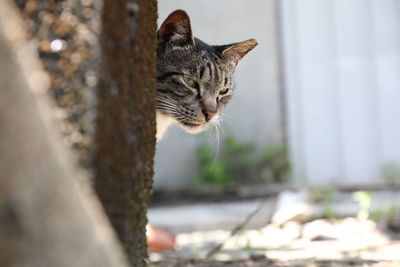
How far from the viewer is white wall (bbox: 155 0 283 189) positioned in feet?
25.3

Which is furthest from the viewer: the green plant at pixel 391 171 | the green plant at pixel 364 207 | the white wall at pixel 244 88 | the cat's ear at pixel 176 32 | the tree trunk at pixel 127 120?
the white wall at pixel 244 88

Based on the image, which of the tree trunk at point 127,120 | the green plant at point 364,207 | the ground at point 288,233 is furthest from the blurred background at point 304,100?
the tree trunk at point 127,120

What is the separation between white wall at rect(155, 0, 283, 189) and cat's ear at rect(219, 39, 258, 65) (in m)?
3.75

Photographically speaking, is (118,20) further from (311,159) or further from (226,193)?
(311,159)

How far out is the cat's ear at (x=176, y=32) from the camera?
3490mm

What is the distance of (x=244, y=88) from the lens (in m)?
7.74

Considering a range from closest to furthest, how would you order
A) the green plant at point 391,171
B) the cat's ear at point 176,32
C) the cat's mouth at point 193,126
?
the cat's ear at point 176,32, the cat's mouth at point 193,126, the green plant at point 391,171

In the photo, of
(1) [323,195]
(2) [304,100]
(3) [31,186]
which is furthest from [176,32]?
(2) [304,100]

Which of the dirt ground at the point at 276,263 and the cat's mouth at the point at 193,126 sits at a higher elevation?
the cat's mouth at the point at 193,126

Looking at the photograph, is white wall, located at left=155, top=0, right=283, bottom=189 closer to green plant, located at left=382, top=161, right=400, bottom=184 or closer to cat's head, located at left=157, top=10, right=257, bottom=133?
green plant, located at left=382, top=161, right=400, bottom=184

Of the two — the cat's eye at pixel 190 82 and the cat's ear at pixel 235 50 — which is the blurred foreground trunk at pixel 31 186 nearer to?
the cat's eye at pixel 190 82

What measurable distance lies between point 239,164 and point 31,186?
667 centimetres

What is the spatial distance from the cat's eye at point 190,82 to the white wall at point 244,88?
13.1ft

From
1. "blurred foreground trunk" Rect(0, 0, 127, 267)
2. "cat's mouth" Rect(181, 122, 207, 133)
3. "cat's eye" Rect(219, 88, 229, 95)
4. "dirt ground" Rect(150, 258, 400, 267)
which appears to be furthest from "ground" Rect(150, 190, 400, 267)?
"blurred foreground trunk" Rect(0, 0, 127, 267)
